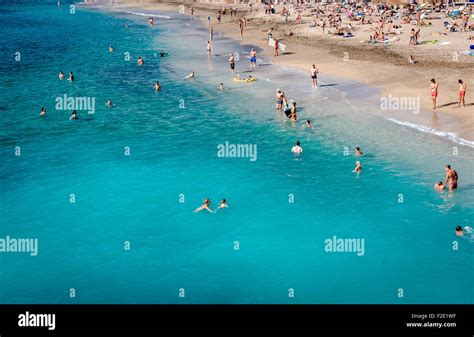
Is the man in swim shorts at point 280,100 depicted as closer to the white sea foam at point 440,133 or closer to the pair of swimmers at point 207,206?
the white sea foam at point 440,133

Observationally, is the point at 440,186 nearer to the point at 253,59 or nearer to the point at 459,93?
the point at 459,93

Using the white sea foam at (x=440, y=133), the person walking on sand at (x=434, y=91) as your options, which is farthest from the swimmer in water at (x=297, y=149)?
the person walking on sand at (x=434, y=91)

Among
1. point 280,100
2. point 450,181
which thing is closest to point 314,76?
point 280,100

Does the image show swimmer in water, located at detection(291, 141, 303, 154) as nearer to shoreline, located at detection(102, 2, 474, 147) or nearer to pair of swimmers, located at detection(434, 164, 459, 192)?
shoreline, located at detection(102, 2, 474, 147)
